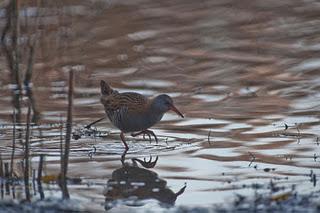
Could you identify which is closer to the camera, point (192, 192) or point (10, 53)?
point (192, 192)

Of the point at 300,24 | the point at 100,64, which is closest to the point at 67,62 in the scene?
the point at 100,64

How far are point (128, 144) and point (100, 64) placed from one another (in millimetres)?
4751

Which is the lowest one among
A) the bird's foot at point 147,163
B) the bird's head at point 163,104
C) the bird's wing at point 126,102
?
the bird's foot at point 147,163

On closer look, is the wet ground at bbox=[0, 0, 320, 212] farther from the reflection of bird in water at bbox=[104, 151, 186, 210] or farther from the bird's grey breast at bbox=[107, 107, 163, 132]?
the bird's grey breast at bbox=[107, 107, 163, 132]

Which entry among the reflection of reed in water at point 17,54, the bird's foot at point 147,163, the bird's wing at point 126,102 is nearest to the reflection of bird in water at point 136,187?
the bird's foot at point 147,163

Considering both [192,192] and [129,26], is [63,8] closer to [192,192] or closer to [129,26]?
[129,26]

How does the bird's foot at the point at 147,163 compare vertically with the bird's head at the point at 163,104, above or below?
below

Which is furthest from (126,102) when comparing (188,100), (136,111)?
(188,100)

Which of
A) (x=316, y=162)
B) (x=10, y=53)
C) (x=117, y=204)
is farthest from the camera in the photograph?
(x=10, y=53)

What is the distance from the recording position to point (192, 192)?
29.9 ft

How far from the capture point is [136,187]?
9.45 metres

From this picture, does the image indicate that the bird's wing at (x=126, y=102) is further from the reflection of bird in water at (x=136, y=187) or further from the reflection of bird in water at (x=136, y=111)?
the reflection of bird in water at (x=136, y=187)

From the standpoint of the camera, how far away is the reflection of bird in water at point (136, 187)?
8.92 m

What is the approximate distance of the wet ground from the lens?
919 cm
